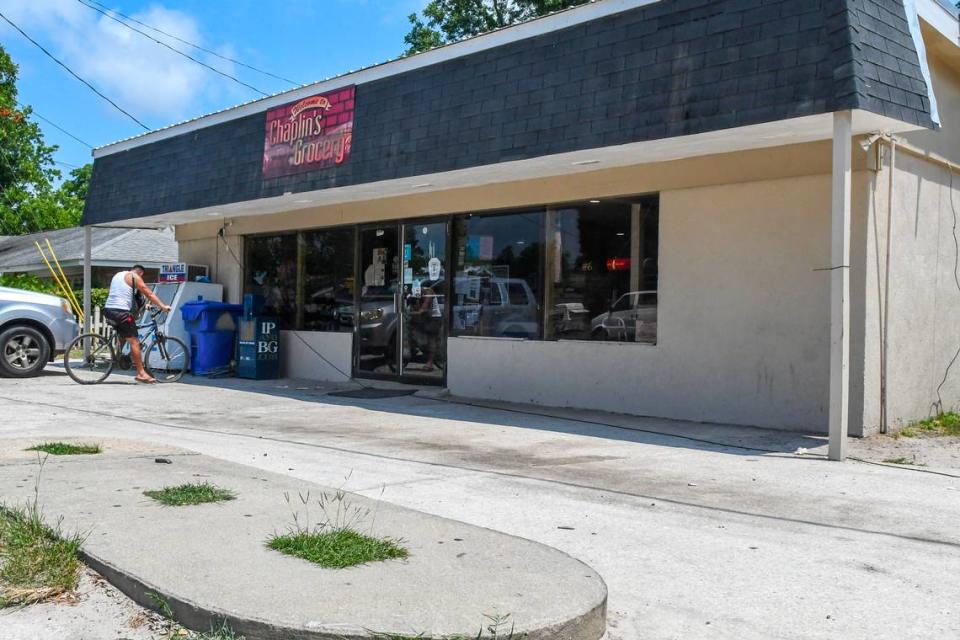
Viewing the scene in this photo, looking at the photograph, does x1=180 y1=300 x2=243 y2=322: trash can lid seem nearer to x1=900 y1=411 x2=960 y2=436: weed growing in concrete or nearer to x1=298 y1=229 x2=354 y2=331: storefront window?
x1=298 y1=229 x2=354 y2=331: storefront window

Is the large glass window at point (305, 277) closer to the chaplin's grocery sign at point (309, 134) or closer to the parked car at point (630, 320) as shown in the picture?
the chaplin's grocery sign at point (309, 134)

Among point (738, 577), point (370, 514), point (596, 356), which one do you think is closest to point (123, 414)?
point (596, 356)

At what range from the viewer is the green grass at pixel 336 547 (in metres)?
4.32

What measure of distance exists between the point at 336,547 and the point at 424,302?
8.85 metres

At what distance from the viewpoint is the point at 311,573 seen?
4.11m

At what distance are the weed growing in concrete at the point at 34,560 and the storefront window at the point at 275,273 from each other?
10971 millimetres

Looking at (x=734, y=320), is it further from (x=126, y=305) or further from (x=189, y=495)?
(x=126, y=305)

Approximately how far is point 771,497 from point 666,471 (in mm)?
1086

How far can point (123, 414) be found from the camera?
10609mm

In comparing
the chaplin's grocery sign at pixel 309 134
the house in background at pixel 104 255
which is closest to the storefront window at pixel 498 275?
the chaplin's grocery sign at pixel 309 134

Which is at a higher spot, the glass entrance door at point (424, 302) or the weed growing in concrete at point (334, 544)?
the glass entrance door at point (424, 302)

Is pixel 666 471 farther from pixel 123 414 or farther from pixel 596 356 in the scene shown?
pixel 123 414

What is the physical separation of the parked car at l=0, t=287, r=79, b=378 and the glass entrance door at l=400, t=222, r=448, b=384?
6027mm

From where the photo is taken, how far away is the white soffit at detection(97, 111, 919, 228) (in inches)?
321
